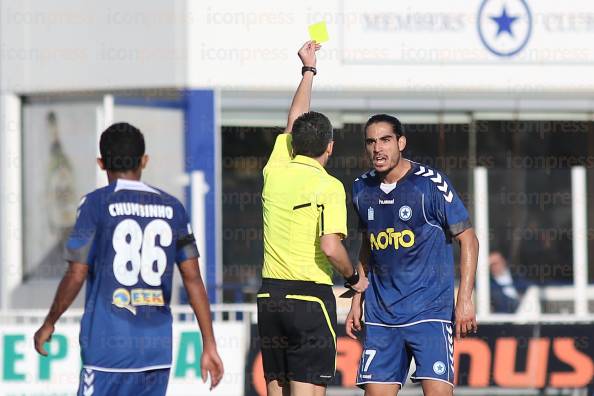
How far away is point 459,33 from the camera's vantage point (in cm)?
1540

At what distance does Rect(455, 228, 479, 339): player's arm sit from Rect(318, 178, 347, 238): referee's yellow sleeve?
30.9 inches

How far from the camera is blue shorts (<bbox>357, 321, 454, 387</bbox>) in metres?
7.81

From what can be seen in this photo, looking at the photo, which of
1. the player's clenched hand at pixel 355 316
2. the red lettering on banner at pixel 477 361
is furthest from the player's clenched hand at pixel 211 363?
the red lettering on banner at pixel 477 361

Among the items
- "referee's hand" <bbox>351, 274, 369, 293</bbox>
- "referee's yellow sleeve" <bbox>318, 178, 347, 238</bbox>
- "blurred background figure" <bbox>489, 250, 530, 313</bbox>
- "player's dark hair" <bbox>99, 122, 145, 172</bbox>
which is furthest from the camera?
"blurred background figure" <bbox>489, 250, 530, 313</bbox>

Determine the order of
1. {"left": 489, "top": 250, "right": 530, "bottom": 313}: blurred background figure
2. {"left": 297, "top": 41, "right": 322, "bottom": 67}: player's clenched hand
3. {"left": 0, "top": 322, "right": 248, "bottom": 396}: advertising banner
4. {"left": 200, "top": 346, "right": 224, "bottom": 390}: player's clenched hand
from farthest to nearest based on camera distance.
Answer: {"left": 489, "top": 250, "right": 530, "bottom": 313}: blurred background figure → {"left": 0, "top": 322, "right": 248, "bottom": 396}: advertising banner → {"left": 297, "top": 41, "right": 322, "bottom": 67}: player's clenched hand → {"left": 200, "top": 346, "right": 224, "bottom": 390}: player's clenched hand

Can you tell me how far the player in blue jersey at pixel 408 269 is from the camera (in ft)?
25.7

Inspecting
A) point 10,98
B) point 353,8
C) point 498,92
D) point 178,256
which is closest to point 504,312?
point 498,92

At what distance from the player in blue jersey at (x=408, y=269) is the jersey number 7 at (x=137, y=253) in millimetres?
1805

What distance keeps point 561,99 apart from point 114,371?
10.7m

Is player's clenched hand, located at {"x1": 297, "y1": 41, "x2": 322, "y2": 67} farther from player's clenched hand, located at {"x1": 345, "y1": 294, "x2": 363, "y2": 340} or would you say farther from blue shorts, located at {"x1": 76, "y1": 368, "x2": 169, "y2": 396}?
blue shorts, located at {"x1": 76, "y1": 368, "x2": 169, "y2": 396}

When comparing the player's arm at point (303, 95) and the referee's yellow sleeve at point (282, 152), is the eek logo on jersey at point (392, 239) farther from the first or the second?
the player's arm at point (303, 95)

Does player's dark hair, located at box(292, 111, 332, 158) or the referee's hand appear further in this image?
the referee's hand

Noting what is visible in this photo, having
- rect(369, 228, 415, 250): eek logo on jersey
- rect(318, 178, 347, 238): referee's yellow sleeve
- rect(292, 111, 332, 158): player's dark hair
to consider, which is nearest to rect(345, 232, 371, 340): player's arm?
rect(369, 228, 415, 250): eek logo on jersey

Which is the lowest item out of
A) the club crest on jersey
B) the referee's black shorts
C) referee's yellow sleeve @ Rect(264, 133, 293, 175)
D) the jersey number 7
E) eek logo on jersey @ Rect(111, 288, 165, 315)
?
the referee's black shorts
